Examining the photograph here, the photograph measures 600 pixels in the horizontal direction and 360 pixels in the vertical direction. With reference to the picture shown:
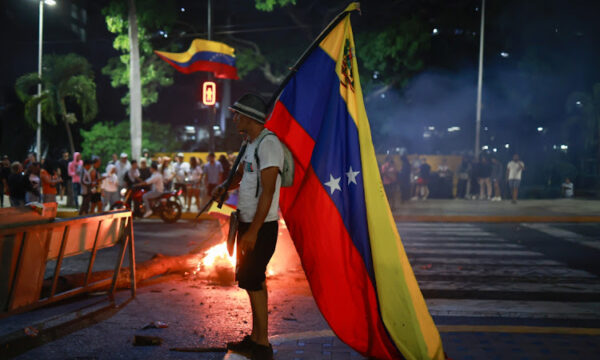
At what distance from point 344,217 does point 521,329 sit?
2319 mm

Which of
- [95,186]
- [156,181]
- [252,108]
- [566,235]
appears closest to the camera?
[252,108]

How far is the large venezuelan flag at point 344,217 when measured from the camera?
3.76 metres

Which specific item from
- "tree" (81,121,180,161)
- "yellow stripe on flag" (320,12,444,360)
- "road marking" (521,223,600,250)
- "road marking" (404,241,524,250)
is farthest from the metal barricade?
"tree" (81,121,180,161)

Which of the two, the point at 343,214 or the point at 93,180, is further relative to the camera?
the point at 93,180

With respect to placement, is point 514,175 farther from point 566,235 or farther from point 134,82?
point 134,82

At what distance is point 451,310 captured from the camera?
5.72 metres

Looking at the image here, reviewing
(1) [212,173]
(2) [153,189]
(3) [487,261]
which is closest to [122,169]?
(2) [153,189]

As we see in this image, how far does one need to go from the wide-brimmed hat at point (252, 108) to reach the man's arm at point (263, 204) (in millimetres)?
457

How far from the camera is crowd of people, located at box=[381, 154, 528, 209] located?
18906 mm

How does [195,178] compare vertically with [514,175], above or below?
below

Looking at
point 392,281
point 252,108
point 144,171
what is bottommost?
point 392,281

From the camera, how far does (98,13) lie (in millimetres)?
35156

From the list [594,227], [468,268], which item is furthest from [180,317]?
[594,227]

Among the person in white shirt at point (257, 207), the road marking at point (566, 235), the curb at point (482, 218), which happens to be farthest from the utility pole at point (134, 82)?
the person in white shirt at point (257, 207)
